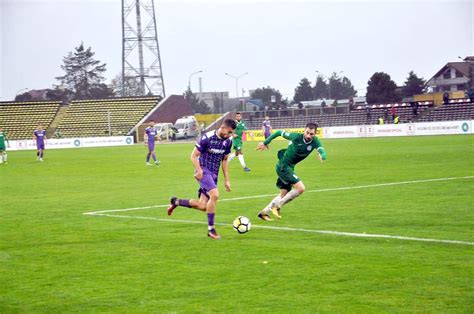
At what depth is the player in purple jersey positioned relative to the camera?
1262 cm

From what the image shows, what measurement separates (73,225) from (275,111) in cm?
7009

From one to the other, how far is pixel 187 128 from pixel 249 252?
73.2 metres

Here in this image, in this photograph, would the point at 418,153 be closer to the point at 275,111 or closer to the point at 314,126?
the point at 314,126

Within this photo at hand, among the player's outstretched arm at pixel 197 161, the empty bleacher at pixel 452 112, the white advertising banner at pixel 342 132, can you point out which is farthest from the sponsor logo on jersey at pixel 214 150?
the empty bleacher at pixel 452 112

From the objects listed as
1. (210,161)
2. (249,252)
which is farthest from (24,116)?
(249,252)

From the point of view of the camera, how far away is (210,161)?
513 inches

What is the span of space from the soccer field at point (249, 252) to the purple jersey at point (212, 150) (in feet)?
4.23

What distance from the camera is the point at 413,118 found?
71.8 metres

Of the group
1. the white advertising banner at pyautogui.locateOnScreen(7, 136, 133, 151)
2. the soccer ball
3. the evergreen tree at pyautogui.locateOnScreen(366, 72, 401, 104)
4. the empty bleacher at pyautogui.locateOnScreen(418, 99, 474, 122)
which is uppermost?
the evergreen tree at pyautogui.locateOnScreen(366, 72, 401, 104)

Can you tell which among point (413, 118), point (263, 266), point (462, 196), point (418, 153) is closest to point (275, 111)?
point (413, 118)

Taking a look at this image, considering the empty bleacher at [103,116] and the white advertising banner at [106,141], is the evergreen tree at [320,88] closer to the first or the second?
the empty bleacher at [103,116]

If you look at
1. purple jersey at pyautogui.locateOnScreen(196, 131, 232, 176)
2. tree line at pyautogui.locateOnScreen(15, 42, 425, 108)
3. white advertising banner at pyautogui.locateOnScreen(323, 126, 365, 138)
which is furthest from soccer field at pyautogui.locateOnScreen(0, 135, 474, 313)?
tree line at pyautogui.locateOnScreen(15, 42, 425, 108)

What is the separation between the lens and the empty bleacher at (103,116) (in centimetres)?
8744

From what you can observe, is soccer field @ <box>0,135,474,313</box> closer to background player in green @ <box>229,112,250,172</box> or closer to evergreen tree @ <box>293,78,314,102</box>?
background player in green @ <box>229,112,250,172</box>
